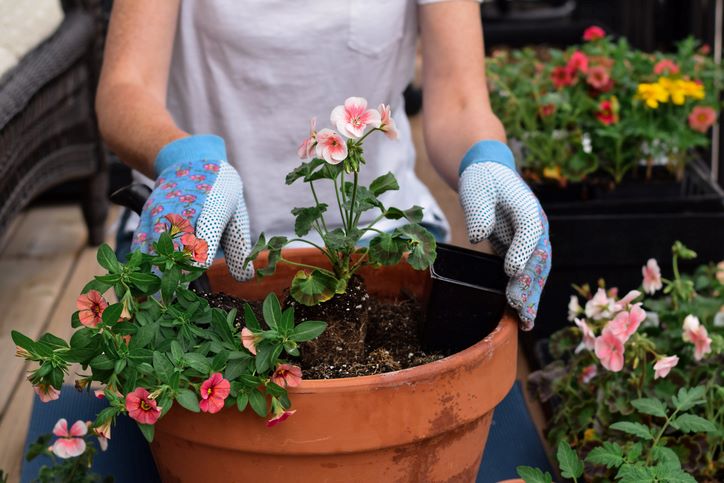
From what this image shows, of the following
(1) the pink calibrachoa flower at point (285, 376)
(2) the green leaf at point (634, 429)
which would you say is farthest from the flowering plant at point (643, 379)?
(1) the pink calibrachoa flower at point (285, 376)

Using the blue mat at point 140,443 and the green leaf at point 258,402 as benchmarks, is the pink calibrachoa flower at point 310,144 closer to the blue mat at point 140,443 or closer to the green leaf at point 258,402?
the green leaf at point 258,402

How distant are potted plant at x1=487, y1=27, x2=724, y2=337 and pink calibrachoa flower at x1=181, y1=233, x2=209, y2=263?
1.04m

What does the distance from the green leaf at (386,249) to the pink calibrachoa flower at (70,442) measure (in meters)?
0.36

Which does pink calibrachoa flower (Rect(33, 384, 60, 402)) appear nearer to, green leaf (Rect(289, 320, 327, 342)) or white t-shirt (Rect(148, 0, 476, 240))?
green leaf (Rect(289, 320, 327, 342))

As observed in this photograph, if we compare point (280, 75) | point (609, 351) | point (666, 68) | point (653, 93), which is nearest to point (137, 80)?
point (280, 75)

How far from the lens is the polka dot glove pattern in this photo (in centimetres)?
99

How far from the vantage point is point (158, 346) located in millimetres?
858

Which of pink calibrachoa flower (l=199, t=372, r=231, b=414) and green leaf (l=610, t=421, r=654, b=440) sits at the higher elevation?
pink calibrachoa flower (l=199, t=372, r=231, b=414)

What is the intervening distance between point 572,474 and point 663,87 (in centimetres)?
118

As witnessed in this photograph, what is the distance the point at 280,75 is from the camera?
61.7 inches

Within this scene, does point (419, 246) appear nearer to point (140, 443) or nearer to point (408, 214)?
point (408, 214)

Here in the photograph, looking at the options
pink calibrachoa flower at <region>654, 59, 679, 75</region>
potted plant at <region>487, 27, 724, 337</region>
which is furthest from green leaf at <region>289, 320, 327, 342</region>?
pink calibrachoa flower at <region>654, 59, 679, 75</region>

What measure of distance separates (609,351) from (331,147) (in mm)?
534

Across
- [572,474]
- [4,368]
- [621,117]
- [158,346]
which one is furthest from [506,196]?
[4,368]
